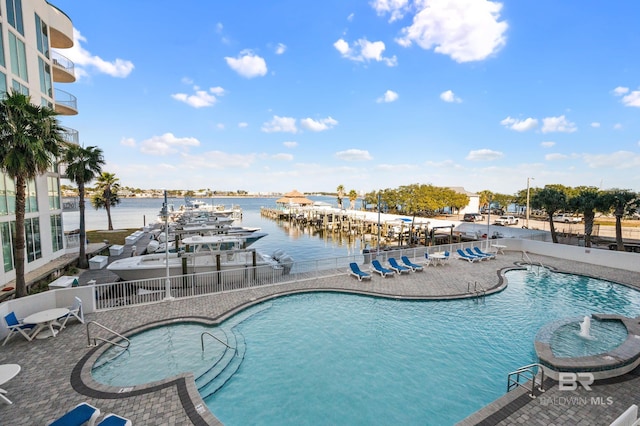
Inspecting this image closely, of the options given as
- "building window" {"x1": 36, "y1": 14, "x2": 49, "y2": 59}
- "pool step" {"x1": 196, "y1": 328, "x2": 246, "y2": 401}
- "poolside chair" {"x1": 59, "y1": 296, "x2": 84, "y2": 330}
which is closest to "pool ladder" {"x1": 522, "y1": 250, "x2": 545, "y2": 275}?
"pool step" {"x1": 196, "y1": 328, "x2": 246, "y2": 401}

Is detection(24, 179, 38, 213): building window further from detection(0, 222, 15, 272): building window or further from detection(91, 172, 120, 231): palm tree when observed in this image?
detection(91, 172, 120, 231): palm tree

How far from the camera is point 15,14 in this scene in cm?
1595

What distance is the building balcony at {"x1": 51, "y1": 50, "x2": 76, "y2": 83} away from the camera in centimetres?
2118

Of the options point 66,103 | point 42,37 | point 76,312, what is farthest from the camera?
point 66,103

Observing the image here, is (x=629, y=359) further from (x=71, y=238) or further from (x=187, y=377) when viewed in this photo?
(x=71, y=238)

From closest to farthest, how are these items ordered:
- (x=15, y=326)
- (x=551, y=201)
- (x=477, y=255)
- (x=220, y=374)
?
1. (x=220, y=374)
2. (x=15, y=326)
3. (x=477, y=255)
4. (x=551, y=201)

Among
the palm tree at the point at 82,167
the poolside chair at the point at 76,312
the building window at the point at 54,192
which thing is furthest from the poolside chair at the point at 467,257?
the building window at the point at 54,192

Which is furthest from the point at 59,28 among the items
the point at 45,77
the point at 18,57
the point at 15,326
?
the point at 15,326

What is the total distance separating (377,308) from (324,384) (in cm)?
548

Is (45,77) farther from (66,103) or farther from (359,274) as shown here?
(359,274)

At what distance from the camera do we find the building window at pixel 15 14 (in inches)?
608

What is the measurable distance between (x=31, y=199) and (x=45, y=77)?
28.6 ft

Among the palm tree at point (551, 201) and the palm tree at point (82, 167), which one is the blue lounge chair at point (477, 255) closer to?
the palm tree at point (551, 201)

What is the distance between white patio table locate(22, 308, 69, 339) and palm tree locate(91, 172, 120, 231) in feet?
121
